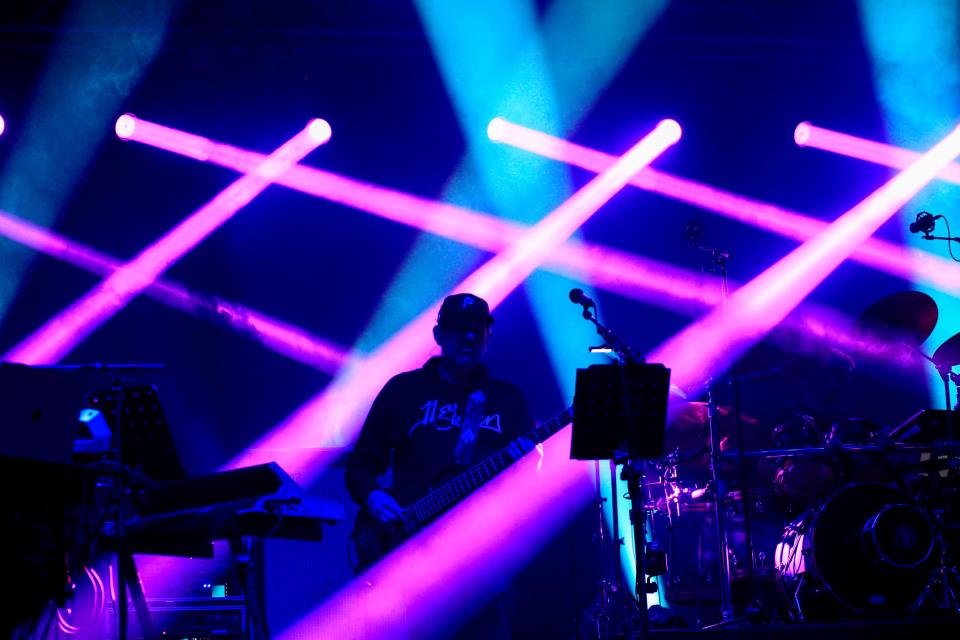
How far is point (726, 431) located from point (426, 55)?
3.90 meters

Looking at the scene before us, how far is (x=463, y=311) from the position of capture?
496cm

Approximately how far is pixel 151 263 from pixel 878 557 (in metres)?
5.63

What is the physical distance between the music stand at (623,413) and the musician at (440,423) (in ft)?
2.41

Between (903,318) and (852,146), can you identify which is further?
(852,146)

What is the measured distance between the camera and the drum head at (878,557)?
5.35 m

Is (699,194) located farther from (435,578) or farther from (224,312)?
(435,578)

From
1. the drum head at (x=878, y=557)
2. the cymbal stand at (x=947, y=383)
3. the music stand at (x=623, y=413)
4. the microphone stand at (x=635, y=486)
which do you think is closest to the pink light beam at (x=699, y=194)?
the cymbal stand at (x=947, y=383)

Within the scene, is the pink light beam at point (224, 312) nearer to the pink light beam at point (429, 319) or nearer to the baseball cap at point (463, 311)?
the pink light beam at point (429, 319)

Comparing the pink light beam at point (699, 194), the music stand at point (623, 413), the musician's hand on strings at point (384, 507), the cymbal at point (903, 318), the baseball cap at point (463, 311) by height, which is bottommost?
the musician's hand on strings at point (384, 507)

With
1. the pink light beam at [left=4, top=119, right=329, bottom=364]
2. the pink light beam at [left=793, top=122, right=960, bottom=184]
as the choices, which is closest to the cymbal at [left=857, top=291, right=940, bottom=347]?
the pink light beam at [left=793, top=122, right=960, bottom=184]

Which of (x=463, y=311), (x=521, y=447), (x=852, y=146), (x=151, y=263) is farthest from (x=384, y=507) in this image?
(x=852, y=146)

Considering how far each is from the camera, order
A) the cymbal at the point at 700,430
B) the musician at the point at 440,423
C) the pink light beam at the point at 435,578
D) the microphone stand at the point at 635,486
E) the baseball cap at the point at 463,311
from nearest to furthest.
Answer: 1. the microphone stand at the point at 635,486
2. the pink light beam at the point at 435,578
3. the musician at the point at 440,423
4. the baseball cap at the point at 463,311
5. the cymbal at the point at 700,430

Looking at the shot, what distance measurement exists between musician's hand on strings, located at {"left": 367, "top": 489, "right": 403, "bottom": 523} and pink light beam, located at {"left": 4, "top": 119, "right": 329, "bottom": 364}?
13.4 feet

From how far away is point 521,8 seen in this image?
7781 millimetres
